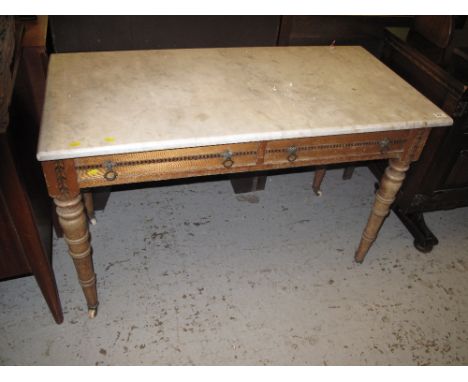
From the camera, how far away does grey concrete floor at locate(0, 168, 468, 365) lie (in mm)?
1772

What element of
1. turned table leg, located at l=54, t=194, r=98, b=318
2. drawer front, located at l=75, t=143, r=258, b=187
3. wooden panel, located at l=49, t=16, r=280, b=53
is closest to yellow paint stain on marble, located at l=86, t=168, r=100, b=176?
drawer front, located at l=75, t=143, r=258, b=187

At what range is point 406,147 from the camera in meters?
1.66

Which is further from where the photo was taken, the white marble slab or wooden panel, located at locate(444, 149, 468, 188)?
wooden panel, located at locate(444, 149, 468, 188)

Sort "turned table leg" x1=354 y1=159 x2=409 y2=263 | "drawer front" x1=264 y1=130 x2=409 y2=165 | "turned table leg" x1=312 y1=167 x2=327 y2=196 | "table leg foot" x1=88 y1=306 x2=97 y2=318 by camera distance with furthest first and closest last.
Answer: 1. "turned table leg" x1=312 y1=167 x2=327 y2=196
2. "table leg foot" x1=88 y1=306 x2=97 y2=318
3. "turned table leg" x1=354 y1=159 x2=409 y2=263
4. "drawer front" x1=264 y1=130 x2=409 y2=165

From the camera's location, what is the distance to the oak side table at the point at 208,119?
1.33 meters

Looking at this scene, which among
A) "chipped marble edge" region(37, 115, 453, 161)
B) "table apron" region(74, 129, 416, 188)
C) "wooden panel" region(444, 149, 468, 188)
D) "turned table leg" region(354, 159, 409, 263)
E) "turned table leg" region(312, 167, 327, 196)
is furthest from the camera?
"turned table leg" region(312, 167, 327, 196)

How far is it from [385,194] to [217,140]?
90 cm

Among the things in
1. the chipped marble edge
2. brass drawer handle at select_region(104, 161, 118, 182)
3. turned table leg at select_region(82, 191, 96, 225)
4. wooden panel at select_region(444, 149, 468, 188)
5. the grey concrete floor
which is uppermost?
the chipped marble edge

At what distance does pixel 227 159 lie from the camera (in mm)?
1437

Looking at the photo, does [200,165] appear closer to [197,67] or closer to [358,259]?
[197,67]

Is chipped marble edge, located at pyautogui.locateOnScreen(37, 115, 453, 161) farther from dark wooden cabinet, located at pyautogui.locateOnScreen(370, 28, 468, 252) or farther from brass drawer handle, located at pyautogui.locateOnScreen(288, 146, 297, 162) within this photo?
dark wooden cabinet, located at pyautogui.locateOnScreen(370, 28, 468, 252)

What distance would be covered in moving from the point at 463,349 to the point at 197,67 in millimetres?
1806

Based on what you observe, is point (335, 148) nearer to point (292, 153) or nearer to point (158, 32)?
point (292, 153)
